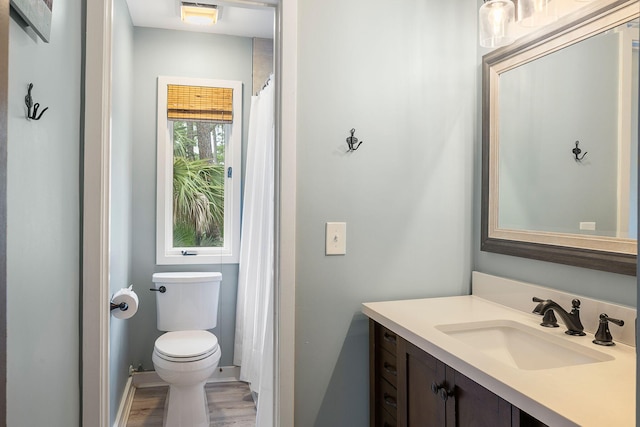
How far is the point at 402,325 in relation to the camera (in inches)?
56.7

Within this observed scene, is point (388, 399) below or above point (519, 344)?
Answer: below

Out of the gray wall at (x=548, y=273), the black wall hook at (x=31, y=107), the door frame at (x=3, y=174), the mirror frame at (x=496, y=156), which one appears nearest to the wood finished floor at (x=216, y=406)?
the gray wall at (x=548, y=273)

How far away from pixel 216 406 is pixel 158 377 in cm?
61

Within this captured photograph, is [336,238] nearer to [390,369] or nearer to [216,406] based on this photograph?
[390,369]

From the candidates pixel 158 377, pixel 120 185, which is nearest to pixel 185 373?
pixel 158 377

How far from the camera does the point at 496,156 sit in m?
1.80

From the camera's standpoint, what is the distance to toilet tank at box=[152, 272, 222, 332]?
3.00 meters

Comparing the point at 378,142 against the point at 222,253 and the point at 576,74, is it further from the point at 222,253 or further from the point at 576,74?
the point at 222,253

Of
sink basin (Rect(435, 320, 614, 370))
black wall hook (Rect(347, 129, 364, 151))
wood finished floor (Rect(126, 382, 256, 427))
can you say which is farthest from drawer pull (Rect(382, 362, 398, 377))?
wood finished floor (Rect(126, 382, 256, 427))

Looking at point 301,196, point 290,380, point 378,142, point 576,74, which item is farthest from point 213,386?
point 576,74

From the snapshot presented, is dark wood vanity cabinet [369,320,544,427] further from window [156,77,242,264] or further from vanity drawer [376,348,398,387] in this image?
window [156,77,242,264]

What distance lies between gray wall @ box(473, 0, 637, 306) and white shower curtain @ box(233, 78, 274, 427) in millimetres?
1016

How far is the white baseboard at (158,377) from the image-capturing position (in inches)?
125

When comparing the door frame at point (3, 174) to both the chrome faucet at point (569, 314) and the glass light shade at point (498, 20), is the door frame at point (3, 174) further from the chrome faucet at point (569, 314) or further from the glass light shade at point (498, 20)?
the glass light shade at point (498, 20)
